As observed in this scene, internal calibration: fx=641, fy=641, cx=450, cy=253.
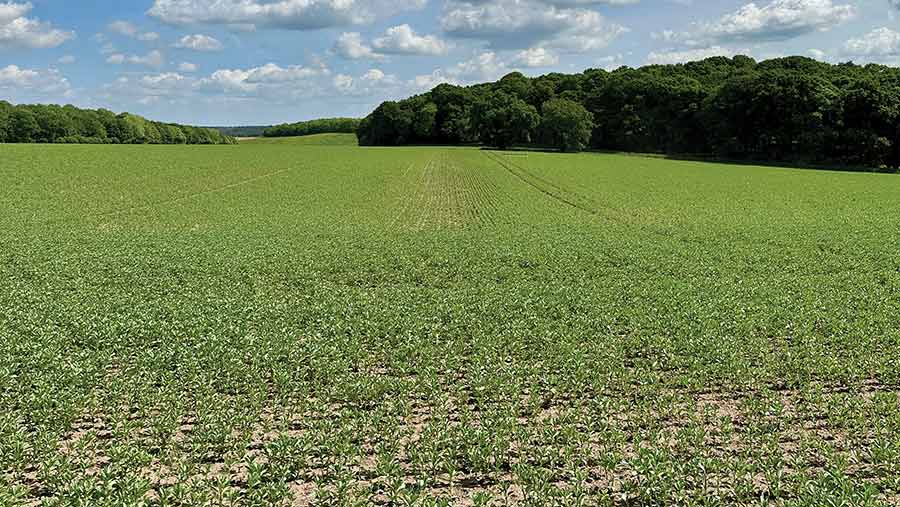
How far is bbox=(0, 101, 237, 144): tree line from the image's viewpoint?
117375mm

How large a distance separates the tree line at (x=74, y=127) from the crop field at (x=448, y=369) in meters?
105

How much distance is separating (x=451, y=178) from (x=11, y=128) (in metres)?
93.6

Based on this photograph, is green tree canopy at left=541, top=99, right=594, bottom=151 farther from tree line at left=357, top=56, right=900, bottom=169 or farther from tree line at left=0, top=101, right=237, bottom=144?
tree line at left=0, top=101, right=237, bottom=144

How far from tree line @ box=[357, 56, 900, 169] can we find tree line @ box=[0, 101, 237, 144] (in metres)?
49.9

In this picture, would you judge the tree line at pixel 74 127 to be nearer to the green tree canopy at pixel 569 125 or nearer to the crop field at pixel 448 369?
the green tree canopy at pixel 569 125

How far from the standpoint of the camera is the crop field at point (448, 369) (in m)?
8.33

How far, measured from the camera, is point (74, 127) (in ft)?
411

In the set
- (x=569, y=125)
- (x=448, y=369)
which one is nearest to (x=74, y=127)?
(x=569, y=125)

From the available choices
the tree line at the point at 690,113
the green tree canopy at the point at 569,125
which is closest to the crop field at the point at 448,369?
the tree line at the point at 690,113

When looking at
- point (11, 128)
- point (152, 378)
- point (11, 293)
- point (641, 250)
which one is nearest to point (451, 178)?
point (641, 250)

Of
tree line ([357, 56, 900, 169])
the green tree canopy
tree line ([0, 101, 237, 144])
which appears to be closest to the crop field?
tree line ([357, 56, 900, 169])

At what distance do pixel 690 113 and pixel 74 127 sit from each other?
117 metres

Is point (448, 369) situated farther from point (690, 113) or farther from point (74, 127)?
point (74, 127)

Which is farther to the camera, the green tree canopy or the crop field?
the green tree canopy
